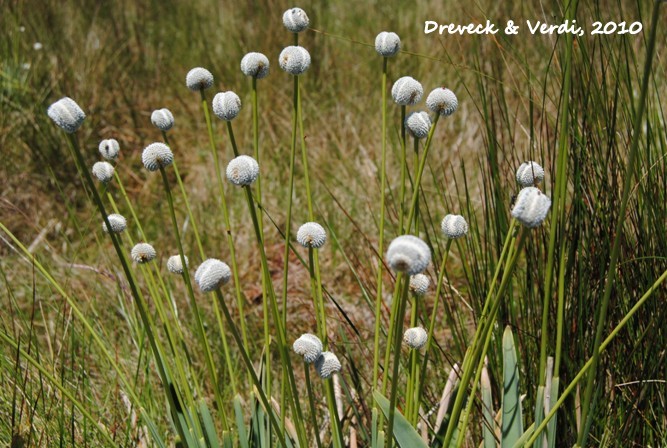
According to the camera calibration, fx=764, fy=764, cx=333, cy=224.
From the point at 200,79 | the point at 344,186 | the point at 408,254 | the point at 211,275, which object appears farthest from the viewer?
the point at 344,186

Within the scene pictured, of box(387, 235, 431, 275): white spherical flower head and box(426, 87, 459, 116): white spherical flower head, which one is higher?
box(426, 87, 459, 116): white spherical flower head

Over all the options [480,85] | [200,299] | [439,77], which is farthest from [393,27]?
[480,85]

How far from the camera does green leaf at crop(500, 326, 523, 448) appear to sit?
3.74 ft

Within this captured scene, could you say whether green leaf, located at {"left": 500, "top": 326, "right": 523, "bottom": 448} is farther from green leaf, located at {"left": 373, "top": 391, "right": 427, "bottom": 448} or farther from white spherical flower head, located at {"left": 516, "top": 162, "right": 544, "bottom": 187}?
white spherical flower head, located at {"left": 516, "top": 162, "right": 544, "bottom": 187}

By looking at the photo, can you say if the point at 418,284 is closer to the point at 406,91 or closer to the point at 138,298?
the point at 406,91

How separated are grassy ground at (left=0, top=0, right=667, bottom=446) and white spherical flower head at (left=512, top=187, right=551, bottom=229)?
0.16 m

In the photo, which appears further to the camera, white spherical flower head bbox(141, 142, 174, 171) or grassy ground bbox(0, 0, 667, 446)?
grassy ground bbox(0, 0, 667, 446)

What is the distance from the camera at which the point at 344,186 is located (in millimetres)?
2834

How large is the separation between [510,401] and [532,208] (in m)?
0.47

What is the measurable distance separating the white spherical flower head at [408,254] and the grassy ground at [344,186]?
1.03ft

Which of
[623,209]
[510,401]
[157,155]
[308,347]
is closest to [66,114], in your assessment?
[157,155]

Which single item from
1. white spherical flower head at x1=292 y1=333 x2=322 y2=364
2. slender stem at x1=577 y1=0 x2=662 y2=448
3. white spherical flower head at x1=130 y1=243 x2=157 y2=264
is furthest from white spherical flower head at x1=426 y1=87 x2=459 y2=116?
white spherical flower head at x1=130 y1=243 x2=157 y2=264

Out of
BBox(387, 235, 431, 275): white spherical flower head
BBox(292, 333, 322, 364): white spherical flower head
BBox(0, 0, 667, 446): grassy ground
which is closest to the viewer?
BBox(387, 235, 431, 275): white spherical flower head

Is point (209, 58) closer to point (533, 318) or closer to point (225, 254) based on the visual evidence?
point (225, 254)
